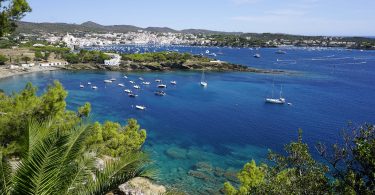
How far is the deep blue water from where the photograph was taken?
40859 mm

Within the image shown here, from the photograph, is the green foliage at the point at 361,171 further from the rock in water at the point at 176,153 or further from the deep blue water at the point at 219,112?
the rock in water at the point at 176,153

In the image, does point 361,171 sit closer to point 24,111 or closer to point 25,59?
point 24,111

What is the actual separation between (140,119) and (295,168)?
158 ft

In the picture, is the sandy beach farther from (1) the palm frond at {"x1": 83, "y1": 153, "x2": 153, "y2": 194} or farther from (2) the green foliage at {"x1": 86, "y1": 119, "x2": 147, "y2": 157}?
(1) the palm frond at {"x1": 83, "y1": 153, "x2": 153, "y2": 194}

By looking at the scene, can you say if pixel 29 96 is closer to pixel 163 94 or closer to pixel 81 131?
pixel 81 131

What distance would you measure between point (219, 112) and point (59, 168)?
199 feet

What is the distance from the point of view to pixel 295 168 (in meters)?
12.5

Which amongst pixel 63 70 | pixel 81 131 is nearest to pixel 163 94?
pixel 63 70

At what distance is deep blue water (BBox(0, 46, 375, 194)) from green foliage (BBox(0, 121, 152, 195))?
13.3m

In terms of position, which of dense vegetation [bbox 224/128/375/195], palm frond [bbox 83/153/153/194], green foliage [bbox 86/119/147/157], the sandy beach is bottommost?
the sandy beach

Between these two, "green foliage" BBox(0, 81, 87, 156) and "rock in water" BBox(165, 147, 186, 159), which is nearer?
"green foliage" BBox(0, 81, 87, 156)

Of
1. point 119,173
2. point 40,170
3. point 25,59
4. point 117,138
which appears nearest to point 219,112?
point 117,138

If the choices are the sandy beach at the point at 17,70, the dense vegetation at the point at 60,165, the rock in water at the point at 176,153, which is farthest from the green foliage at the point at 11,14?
the sandy beach at the point at 17,70

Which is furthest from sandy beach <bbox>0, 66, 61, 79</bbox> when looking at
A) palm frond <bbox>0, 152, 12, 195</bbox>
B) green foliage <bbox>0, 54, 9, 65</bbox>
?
palm frond <bbox>0, 152, 12, 195</bbox>
